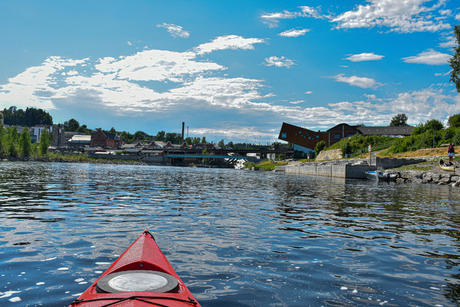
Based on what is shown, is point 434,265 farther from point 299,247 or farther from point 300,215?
point 300,215

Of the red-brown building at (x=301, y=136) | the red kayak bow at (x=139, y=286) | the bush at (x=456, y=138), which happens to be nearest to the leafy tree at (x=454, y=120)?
the bush at (x=456, y=138)

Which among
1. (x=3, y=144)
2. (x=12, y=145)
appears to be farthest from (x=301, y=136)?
(x=3, y=144)

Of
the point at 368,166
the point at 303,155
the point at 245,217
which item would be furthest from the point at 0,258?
the point at 303,155

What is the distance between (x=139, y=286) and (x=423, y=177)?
40.5 meters

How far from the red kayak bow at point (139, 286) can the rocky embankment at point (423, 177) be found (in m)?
35.1

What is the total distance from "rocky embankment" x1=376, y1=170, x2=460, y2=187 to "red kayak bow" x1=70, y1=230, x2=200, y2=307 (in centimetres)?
3509

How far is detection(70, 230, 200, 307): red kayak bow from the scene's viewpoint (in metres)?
3.22

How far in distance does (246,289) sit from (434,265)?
4.17 m

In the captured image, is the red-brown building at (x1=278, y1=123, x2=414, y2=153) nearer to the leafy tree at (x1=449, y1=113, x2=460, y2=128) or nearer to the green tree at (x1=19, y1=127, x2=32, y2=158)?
the leafy tree at (x1=449, y1=113, x2=460, y2=128)

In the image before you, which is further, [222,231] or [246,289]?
[222,231]

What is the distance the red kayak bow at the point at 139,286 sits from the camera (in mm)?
3221

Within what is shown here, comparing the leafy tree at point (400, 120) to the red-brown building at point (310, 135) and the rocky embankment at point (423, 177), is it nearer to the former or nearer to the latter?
the red-brown building at point (310, 135)

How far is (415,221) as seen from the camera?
37.5ft

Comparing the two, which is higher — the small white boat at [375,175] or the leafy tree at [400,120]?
the leafy tree at [400,120]
